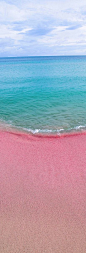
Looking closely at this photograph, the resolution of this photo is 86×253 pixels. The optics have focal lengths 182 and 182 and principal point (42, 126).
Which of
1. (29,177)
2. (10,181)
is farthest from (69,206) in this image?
(10,181)

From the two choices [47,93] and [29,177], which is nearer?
[29,177]

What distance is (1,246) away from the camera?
22.2 feet

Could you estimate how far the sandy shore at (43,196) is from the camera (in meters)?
6.92

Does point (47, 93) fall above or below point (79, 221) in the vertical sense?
above

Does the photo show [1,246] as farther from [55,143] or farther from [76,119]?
[76,119]

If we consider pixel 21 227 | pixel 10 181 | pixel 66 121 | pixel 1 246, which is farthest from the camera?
pixel 66 121

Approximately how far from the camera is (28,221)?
7613 mm

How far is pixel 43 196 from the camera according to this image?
879cm

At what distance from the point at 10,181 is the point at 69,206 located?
11.1 ft

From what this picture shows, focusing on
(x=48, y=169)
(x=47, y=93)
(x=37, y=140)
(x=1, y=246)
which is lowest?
(x=1, y=246)

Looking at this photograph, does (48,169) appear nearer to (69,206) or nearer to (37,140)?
(69,206)

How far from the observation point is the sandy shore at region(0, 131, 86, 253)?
692cm

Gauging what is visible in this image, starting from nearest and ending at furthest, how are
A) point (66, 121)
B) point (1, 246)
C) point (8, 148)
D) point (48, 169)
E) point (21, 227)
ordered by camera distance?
point (1, 246) → point (21, 227) → point (48, 169) → point (8, 148) → point (66, 121)

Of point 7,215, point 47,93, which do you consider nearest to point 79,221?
point 7,215
